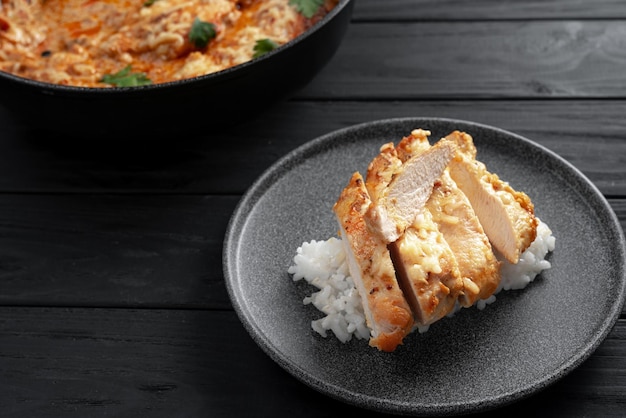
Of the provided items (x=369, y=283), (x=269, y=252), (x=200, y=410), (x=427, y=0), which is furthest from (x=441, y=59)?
(x=200, y=410)

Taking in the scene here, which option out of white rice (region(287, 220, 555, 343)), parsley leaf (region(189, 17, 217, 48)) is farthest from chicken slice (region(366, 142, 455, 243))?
parsley leaf (region(189, 17, 217, 48))

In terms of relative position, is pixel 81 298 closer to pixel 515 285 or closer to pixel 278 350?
pixel 278 350

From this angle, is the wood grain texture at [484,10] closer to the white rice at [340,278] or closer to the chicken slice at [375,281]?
the white rice at [340,278]

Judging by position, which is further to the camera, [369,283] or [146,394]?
[146,394]

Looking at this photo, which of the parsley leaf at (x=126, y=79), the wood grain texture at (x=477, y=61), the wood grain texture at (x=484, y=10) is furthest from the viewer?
the wood grain texture at (x=484, y=10)

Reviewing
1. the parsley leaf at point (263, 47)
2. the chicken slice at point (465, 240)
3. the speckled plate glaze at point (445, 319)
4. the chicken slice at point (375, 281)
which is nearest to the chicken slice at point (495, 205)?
the chicken slice at point (465, 240)

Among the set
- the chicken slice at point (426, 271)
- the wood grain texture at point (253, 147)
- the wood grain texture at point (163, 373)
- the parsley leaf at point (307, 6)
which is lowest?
the wood grain texture at point (163, 373)

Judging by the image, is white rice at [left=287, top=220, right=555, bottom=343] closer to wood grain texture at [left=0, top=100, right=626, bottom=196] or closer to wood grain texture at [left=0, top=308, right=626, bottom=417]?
wood grain texture at [left=0, top=308, right=626, bottom=417]
